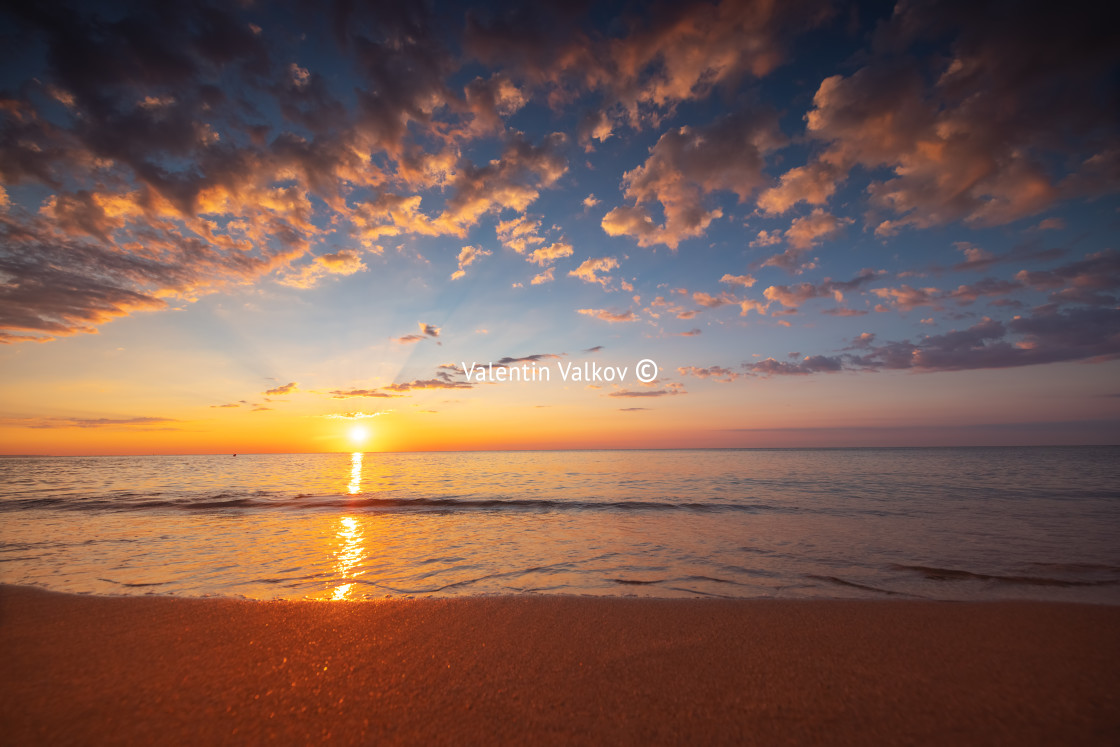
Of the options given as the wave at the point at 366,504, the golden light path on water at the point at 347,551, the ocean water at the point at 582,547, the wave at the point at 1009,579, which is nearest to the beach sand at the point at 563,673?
the golden light path on water at the point at 347,551

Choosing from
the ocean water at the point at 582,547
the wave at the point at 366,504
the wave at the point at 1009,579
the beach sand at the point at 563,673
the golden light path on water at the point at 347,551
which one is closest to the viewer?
the beach sand at the point at 563,673

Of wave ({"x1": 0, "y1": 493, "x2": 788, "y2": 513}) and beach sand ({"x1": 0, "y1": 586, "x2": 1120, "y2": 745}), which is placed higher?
beach sand ({"x1": 0, "y1": 586, "x2": 1120, "y2": 745})

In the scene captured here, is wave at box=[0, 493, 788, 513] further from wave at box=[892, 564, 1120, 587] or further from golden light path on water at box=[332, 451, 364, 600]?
wave at box=[892, 564, 1120, 587]

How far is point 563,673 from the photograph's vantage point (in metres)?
4.15

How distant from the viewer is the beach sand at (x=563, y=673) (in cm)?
325

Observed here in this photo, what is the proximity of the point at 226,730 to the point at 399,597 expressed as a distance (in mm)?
3628

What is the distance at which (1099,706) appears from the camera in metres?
3.57

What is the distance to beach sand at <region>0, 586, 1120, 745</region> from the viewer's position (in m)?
3.25

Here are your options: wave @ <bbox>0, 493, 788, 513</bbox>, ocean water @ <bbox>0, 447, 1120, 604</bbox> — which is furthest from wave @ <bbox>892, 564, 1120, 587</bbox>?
wave @ <bbox>0, 493, 788, 513</bbox>

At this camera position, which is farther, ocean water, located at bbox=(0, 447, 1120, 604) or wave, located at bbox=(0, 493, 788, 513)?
wave, located at bbox=(0, 493, 788, 513)

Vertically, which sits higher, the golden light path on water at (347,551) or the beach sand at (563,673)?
the beach sand at (563,673)

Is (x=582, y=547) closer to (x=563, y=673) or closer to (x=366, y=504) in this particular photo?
(x=563, y=673)

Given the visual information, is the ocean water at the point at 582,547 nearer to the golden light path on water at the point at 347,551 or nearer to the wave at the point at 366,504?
the golden light path on water at the point at 347,551

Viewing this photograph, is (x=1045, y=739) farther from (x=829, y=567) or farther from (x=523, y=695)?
(x=829, y=567)
